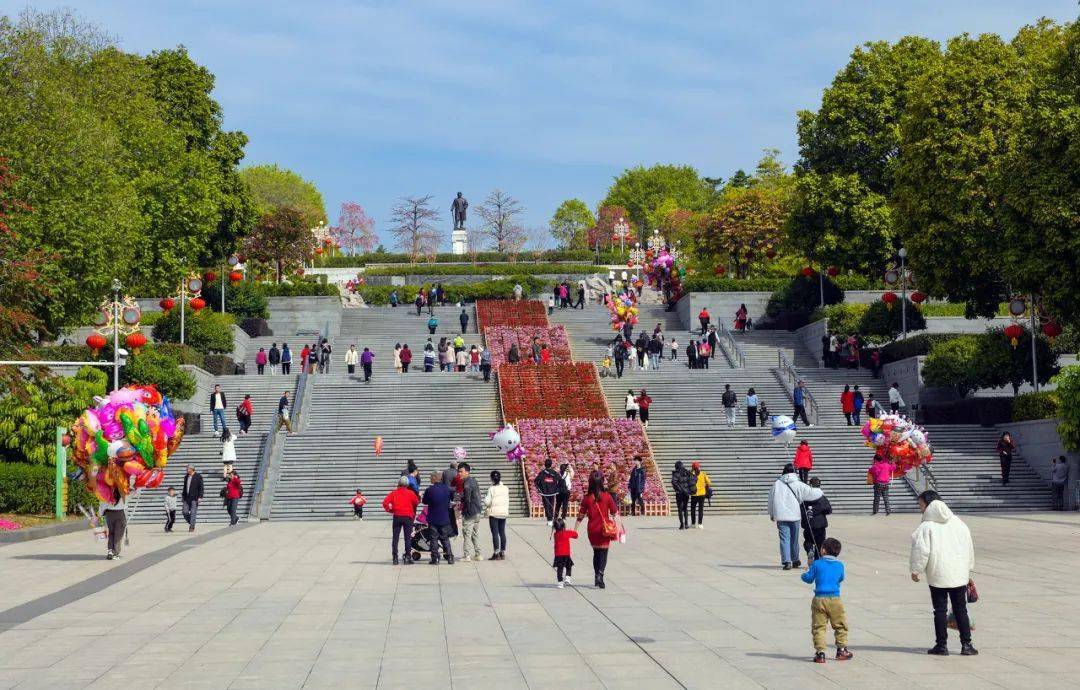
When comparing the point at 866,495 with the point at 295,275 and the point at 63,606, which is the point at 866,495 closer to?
the point at 63,606

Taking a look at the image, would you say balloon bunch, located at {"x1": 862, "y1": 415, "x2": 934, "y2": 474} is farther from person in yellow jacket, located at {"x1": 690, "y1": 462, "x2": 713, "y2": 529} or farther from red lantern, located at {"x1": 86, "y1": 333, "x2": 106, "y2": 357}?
red lantern, located at {"x1": 86, "y1": 333, "x2": 106, "y2": 357}

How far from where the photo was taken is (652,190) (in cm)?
14425

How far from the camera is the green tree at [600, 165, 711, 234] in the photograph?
14225 cm

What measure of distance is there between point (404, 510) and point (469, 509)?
44.8 inches

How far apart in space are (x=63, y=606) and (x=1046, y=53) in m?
41.2

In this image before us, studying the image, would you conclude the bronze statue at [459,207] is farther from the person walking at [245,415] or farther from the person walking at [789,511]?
the person walking at [789,511]

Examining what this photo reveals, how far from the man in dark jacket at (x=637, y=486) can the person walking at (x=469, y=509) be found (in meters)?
12.1

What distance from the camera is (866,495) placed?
36875 mm

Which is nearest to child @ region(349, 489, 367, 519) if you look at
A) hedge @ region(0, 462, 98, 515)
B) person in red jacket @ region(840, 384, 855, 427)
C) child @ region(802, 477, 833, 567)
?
hedge @ region(0, 462, 98, 515)

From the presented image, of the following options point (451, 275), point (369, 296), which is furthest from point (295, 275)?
point (451, 275)

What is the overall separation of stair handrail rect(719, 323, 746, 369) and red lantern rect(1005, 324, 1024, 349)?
1248 cm

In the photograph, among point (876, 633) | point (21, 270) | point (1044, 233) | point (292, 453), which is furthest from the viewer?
point (292, 453)

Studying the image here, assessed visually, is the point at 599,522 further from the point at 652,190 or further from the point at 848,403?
the point at 652,190

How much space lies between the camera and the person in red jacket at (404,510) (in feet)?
72.8
